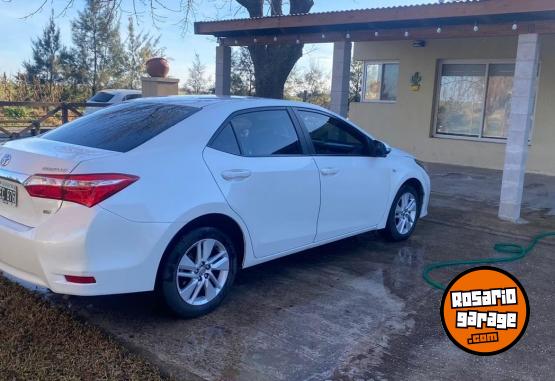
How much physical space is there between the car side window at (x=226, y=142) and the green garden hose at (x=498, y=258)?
7.04 feet

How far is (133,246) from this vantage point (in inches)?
139

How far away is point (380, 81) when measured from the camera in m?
14.0

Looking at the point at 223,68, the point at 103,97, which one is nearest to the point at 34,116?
the point at 103,97

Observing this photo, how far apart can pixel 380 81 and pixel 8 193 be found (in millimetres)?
11438

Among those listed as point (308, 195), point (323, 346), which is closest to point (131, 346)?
point (323, 346)

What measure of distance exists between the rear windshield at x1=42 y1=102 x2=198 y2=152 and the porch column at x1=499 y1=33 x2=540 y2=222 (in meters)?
4.76

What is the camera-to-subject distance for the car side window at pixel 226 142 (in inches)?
164

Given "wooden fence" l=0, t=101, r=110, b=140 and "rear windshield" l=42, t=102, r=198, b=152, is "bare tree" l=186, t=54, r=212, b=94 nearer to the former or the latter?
"wooden fence" l=0, t=101, r=110, b=140

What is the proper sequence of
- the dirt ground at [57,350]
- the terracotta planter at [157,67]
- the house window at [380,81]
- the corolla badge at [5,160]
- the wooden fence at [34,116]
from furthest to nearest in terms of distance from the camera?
1. the house window at [380,81]
2. the terracotta planter at [157,67]
3. the wooden fence at [34,116]
4. the corolla badge at [5,160]
5. the dirt ground at [57,350]

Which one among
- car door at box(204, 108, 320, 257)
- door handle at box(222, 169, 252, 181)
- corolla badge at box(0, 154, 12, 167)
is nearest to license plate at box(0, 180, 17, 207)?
corolla badge at box(0, 154, 12, 167)

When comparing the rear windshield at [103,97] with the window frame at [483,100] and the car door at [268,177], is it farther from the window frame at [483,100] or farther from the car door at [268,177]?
the car door at [268,177]

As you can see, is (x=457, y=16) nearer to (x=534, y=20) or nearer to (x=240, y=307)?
(x=534, y=20)

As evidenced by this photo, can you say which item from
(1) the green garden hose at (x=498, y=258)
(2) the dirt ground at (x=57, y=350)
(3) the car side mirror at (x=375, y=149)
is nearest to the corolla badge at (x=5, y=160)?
(2) the dirt ground at (x=57, y=350)

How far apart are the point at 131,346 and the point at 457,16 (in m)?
6.16
